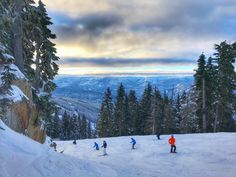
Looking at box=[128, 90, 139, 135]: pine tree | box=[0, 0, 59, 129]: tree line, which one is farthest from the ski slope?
box=[128, 90, 139, 135]: pine tree

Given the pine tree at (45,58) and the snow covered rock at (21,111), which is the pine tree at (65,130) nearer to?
the pine tree at (45,58)

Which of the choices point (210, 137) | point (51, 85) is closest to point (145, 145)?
point (210, 137)

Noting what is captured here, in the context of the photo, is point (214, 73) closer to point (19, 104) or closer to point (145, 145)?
point (145, 145)

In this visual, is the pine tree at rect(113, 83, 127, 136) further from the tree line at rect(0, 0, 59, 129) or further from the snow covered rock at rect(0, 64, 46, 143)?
the snow covered rock at rect(0, 64, 46, 143)

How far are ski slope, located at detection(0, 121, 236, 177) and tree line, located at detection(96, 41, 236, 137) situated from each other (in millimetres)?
16065

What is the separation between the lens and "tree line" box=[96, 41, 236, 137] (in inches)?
2240

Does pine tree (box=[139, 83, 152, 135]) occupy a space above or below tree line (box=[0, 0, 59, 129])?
below

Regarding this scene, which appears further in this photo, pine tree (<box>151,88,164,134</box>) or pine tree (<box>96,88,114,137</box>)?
pine tree (<box>96,88,114,137</box>)

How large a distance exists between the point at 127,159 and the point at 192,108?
3293 centimetres

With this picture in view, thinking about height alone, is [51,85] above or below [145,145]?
above

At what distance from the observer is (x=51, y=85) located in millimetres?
35250

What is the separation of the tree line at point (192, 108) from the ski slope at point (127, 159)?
16065mm

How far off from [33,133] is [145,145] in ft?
53.5

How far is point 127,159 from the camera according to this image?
107ft
